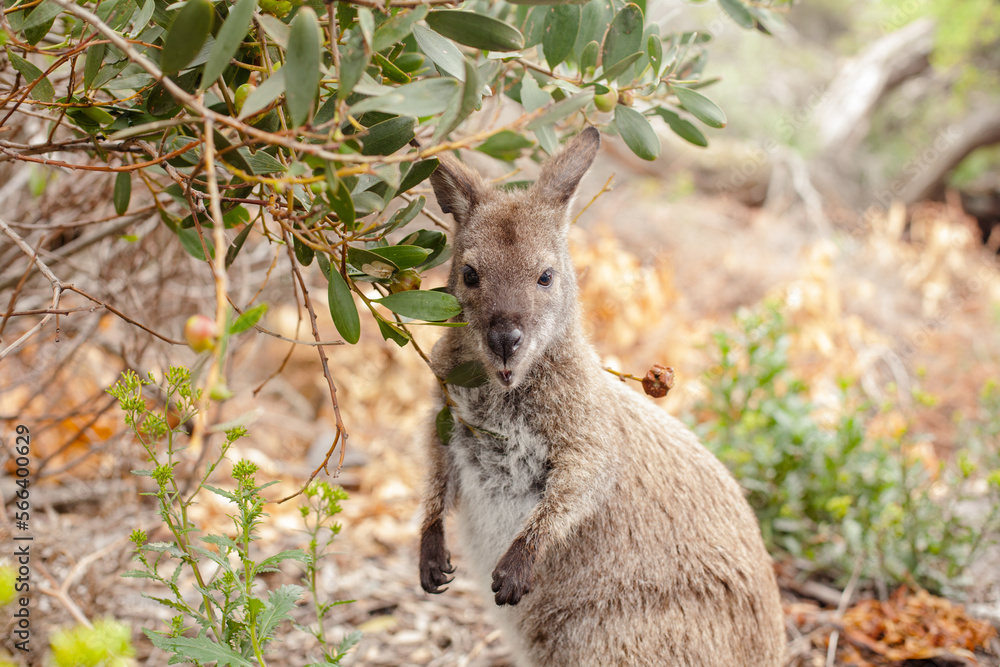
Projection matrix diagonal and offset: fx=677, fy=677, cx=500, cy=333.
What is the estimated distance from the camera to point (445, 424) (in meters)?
2.81

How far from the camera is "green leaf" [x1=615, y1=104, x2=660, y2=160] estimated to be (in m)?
2.37

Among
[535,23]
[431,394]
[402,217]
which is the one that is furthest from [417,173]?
[431,394]

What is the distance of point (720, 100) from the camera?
46.6 feet

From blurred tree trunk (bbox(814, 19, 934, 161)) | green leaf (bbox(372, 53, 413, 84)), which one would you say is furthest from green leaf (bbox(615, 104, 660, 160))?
blurred tree trunk (bbox(814, 19, 934, 161))

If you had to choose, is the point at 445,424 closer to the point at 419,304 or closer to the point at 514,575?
the point at 514,575

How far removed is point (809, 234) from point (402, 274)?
10937 millimetres

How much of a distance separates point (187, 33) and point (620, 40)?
1438 mm

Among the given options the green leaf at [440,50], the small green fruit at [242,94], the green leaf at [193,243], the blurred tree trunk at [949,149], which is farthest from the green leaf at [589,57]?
the blurred tree trunk at [949,149]

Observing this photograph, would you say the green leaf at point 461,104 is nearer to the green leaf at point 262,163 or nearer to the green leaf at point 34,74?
the green leaf at point 262,163

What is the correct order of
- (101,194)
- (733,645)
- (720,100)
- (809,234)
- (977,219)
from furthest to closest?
(720,100) < (977,219) < (809,234) < (101,194) < (733,645)

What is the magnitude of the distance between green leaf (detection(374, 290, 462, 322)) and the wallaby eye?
49 cm

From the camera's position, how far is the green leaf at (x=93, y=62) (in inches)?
77.0

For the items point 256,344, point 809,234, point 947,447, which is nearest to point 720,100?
point 809,234

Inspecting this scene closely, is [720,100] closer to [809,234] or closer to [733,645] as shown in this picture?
[809,234]
